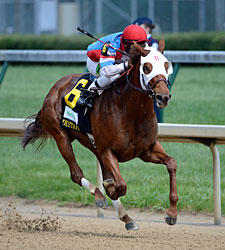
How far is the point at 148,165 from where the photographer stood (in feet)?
23.5

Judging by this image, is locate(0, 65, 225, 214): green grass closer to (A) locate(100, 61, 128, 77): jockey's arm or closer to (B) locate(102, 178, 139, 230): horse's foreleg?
(B) locate(102, 178, 139, 230): horse's foreleg

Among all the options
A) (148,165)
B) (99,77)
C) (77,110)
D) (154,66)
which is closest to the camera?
(154,66)

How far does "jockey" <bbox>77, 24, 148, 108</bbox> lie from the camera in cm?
453

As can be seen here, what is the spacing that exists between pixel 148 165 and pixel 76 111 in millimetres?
2301

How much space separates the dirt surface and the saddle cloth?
87 cm

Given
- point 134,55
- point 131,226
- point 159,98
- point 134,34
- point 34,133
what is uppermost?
point 134,34

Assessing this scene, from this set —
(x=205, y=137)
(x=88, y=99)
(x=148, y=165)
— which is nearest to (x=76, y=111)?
(x=88, y=99)

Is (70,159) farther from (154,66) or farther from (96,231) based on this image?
(154,66)

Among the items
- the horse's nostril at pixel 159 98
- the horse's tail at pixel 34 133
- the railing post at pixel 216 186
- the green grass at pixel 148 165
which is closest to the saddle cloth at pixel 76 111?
the horse's tail at pixel 34 133

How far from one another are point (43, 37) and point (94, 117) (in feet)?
41.6

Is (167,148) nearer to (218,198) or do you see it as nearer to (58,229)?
(218,198)

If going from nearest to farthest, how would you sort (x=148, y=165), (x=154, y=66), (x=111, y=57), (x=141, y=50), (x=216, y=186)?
(x=154, y=66)
(x=141, y=50)
(x=111, y=57)
(x=216, y=186)
(x=148, y=165)

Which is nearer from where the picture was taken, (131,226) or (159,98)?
(159,98)

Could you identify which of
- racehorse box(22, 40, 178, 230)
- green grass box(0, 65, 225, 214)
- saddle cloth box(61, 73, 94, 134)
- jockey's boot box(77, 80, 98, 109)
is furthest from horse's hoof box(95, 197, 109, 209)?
green grass box(0, 65, 225, 214)
